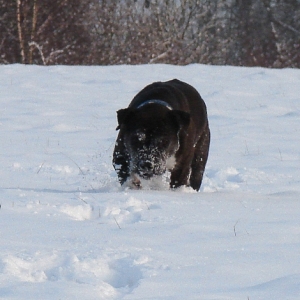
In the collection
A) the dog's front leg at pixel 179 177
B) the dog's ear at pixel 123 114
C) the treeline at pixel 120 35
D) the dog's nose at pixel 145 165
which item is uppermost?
the dog's ear at pixel 123 114

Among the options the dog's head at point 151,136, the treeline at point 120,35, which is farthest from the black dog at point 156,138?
the treeline at point 120,35

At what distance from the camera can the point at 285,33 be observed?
122 feet

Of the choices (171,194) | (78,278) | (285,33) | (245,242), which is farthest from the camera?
(285,33)

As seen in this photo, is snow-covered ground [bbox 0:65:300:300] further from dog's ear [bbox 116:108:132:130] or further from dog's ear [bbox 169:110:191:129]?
dog's ear [bbox 116:108:132:130]

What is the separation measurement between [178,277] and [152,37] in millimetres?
25240

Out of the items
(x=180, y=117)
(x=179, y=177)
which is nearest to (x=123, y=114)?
(x=180, y=117)

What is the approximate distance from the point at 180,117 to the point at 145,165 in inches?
22.0

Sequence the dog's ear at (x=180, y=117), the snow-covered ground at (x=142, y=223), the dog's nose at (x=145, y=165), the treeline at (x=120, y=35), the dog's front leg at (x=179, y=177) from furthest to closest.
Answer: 1. the treeline at (x=120, y=35)
2. the dog's front leg at (x=179, y=177)
3. the dog's ear at (x=180, y=117)
4. the dog's nose at (x=145, y=165)
5. the snow-covered ground at (x=142, y=223)

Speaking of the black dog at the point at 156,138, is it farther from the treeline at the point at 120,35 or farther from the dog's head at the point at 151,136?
the treeline at the point at 120,35

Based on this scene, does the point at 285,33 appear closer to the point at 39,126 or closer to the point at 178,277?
the point at 39,126

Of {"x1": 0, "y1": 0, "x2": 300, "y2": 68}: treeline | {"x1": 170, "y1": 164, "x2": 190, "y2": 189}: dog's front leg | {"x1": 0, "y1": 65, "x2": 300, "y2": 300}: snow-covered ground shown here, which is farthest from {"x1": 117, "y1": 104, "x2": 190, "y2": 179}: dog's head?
{"x1": 0, "y1": 0, "x2": 300, "y2": 68}: treeline

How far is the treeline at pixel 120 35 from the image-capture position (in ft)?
86.0

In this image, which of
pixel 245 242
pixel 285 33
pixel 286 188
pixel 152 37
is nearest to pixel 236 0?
pixel 285 33

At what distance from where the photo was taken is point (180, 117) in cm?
594
